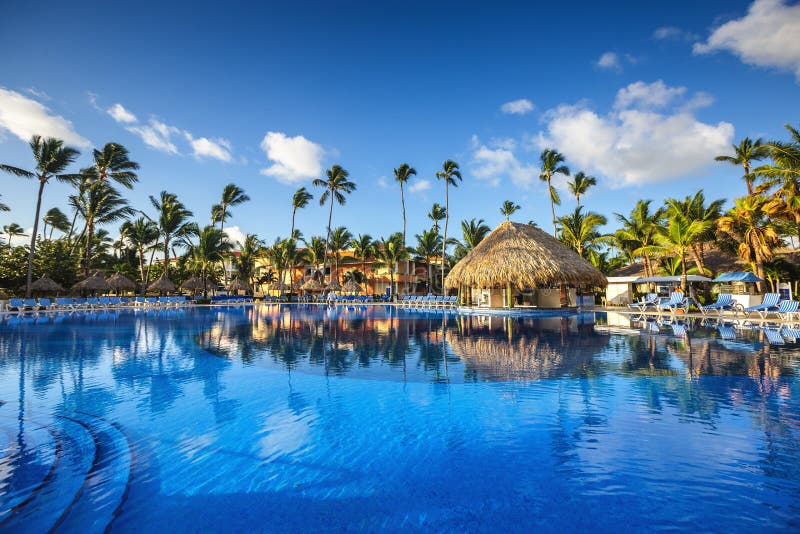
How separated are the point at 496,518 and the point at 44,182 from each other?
3103 centimetres

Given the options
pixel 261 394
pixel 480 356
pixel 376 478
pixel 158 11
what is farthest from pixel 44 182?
pixel 376 478

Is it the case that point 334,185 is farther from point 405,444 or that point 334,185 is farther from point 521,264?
point 405,444

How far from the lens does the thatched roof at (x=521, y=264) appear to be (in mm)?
20891

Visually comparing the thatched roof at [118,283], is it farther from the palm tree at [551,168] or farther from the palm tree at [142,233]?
the palm tree at [551,168]

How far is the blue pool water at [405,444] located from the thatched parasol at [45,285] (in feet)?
76.2

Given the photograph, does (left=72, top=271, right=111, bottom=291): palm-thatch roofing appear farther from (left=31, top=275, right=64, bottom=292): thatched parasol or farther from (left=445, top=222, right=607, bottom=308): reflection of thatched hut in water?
(left=445, top=222, right=607, bottom=308): reflection of thatched hut in water

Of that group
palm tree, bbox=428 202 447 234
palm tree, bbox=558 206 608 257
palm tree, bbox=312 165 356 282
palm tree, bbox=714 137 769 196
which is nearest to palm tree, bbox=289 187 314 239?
palm tree, bbox=312 165 356 282

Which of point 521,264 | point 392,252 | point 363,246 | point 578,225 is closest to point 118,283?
point 363,246

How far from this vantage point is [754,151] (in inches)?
1019

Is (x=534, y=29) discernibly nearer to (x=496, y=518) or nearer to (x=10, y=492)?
(x=496, y=518)

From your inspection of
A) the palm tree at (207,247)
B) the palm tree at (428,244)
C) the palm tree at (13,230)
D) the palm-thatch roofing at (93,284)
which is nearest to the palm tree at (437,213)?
the palm tree at (428,244)

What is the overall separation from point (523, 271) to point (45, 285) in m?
30.8

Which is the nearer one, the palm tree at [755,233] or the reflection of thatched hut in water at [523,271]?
the palm tree at [755,233]

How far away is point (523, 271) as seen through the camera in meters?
20.8
